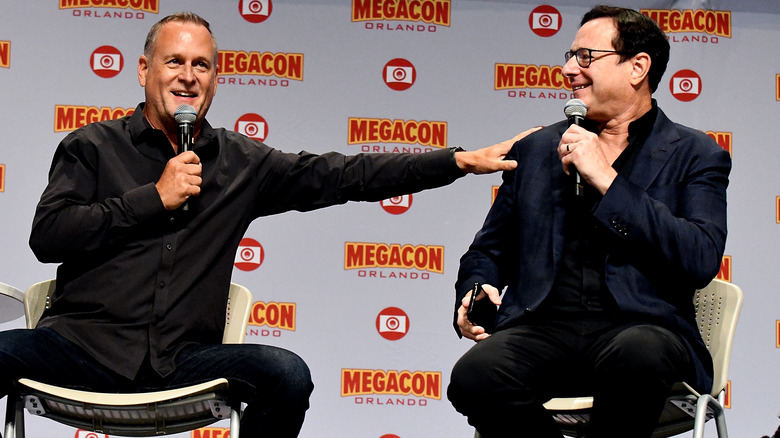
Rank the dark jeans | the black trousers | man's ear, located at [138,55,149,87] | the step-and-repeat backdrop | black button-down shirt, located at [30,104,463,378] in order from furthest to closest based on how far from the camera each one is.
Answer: the step-and-repeat backdrop → man's ear, located at [138,55,149,87] → black button-down shirt, located at [30,104,463,378] → the dark jeans → the black trousers

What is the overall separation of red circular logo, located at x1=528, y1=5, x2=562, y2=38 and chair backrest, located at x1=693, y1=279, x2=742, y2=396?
186 centimetres

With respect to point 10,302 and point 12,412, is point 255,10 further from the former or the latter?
point 12,412

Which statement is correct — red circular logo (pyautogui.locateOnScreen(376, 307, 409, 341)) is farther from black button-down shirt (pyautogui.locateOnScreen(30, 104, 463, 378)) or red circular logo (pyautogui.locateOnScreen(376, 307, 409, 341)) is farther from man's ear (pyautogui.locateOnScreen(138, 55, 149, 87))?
man's ear (pyautogui.locateOnScreen(138, 55, 149, 87))

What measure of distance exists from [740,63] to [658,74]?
5.62 ft

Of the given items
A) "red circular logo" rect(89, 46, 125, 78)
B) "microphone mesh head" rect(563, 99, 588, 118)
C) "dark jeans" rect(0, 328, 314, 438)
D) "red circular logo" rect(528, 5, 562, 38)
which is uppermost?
"red circular logo" rect(528, 5, 562, 38)

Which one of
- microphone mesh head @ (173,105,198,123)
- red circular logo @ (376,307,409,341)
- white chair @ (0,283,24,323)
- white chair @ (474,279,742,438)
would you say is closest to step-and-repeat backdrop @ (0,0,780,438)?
red circular logo @ (376,307,409,341)

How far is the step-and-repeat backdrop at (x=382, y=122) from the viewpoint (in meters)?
4.15

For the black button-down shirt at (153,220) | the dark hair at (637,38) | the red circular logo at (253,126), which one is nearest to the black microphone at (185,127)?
the black button-down shirt at (153,220)

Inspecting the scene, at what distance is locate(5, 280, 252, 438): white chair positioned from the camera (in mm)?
2465

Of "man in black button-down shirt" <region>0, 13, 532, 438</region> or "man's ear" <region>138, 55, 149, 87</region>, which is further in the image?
"man's ear" <region>138, 55, 149, 87</region>

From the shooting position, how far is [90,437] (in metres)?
4.14

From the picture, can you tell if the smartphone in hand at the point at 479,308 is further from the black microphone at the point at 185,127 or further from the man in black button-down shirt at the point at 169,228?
the black microphone at the point at 185,127

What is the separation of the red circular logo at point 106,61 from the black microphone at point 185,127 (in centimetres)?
173

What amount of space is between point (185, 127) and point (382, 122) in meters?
1.73
